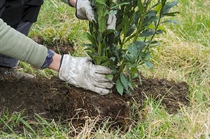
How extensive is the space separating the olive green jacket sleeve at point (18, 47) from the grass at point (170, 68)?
1.22 ft

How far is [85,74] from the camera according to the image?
242 cm

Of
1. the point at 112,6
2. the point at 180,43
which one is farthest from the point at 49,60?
the point at 180,43

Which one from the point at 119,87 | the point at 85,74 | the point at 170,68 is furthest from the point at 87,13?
the point at 170,68

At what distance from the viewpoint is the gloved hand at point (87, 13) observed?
2.27m

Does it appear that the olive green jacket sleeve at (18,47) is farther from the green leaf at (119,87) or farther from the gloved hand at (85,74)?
the green leaf at (119,87)

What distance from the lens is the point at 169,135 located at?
233cm

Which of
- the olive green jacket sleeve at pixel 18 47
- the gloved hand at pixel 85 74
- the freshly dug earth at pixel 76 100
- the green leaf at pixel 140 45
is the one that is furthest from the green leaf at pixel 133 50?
the olive green jacket sleeve at pixel 18 47

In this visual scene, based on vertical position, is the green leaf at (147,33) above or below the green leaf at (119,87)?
above

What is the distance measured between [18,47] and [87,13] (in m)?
0.47

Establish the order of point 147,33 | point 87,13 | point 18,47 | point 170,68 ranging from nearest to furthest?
1. point 18,47
2. point 147,33
3. point 87,13
4. point 170,68

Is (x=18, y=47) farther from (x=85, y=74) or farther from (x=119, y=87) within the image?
(x=119, y=87)

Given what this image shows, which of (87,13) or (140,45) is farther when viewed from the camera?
(87,13)

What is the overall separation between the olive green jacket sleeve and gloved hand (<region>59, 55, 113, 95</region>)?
0.17 metres

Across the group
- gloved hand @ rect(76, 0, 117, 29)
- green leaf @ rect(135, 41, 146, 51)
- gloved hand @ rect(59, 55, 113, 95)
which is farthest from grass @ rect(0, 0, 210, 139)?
gloved hand @ rect(76, 0, 117, 29)
